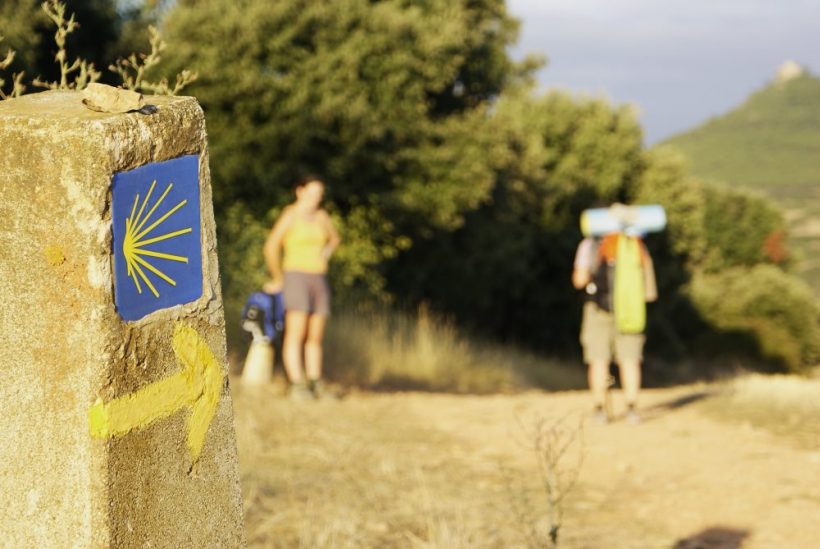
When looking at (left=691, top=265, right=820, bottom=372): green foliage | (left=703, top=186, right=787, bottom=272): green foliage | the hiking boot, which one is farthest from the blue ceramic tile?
(left=703, top=186, right=787, bottom=272): green foliage

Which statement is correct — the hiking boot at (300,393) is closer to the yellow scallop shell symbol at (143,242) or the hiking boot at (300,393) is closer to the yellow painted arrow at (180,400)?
the yellow painted arrow at (180,400)

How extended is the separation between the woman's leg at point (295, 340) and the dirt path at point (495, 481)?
319 millimetres

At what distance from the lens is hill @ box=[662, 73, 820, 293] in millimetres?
82125

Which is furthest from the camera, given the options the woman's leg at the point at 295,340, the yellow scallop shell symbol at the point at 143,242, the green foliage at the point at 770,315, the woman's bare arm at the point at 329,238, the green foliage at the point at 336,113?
the green foliage at the point at 770,315

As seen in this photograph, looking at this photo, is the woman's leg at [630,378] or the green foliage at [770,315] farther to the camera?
the green foliage at [770,315]

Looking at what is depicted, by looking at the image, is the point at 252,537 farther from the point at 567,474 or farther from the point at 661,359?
the point at 661,359

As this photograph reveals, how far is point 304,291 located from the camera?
9273mm

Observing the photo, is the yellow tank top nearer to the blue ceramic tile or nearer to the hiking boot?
the hiking boot

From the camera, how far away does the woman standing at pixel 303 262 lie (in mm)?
9141

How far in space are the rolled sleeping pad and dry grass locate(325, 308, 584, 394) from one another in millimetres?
4312

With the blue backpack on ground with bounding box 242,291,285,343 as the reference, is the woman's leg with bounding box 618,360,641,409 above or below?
below

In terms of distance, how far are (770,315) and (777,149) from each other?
74.7m

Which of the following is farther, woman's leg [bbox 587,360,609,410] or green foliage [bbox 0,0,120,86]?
green foliage [bbox 0,0,120,86]

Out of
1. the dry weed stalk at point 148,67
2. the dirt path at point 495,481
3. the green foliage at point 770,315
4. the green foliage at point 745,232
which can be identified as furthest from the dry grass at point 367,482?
the green foliage at point 745,232
